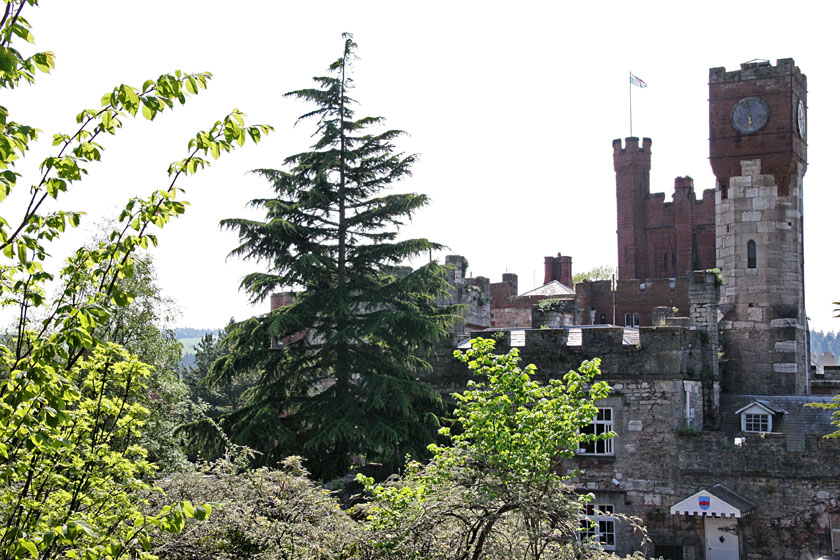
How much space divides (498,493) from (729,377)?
797 inches

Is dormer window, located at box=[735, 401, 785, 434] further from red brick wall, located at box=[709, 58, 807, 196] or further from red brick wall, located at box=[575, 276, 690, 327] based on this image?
red brick wall, located at box=[575, 276, 690, 327]

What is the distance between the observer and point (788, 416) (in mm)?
24266

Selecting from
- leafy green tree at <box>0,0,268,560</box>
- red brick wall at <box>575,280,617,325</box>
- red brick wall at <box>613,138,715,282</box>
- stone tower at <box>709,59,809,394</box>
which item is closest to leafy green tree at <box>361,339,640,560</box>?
leafy green tree at <box>0,0,268,560</box>

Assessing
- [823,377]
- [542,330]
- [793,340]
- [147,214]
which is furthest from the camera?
[823,377]

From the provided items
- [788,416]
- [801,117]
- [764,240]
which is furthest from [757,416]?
[801,117]

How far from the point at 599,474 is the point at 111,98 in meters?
18.8

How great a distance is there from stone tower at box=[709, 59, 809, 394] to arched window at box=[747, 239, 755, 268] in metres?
0.03

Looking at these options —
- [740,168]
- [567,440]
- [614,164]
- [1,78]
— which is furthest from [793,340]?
[1,78]

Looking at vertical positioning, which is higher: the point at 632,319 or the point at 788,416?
the point at 632,319

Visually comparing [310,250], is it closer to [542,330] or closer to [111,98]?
[542,330]

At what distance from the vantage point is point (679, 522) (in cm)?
2239

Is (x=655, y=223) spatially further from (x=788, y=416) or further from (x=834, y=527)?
(x=834, y=527)

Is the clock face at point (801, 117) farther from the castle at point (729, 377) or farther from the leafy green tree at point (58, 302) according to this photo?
the leafy green tree at point (58, 302)

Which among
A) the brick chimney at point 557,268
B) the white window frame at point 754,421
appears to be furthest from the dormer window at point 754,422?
the brick chimney at point 557,268
